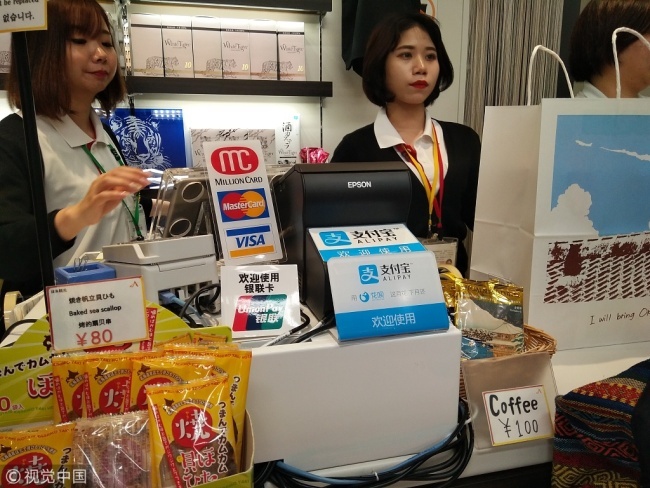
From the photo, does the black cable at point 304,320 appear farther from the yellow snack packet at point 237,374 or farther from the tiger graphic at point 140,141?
the tiger graphic at point 140,141

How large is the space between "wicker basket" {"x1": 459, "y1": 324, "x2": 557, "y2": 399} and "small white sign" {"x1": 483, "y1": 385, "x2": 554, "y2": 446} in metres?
0.05

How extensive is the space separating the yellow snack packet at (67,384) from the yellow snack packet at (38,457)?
4 centimetres

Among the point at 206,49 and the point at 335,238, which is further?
the point at 206,49

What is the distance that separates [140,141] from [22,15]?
6.62 feet

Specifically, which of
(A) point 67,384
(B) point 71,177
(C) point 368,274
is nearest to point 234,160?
(C) point 368,274

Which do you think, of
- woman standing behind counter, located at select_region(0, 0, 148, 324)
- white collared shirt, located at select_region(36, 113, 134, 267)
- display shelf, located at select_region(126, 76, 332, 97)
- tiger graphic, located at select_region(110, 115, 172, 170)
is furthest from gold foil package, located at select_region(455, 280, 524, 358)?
tiger graphic, located at select_region(110, 115, 172, 170)

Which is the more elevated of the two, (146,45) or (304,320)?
(146,45)

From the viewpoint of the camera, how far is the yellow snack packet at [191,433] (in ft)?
1.60

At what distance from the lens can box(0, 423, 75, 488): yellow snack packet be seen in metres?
0.48

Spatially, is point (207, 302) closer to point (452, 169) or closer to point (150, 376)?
point (150, 376)

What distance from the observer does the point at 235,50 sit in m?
2.44

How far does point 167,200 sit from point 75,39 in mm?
961

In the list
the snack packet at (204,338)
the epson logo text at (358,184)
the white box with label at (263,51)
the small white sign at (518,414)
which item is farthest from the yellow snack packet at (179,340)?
the white box with label at (263,51)

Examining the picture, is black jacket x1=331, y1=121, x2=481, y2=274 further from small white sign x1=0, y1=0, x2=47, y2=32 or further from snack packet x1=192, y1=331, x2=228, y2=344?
small white sign x1=0, y1=0, x2=47, y2=32
